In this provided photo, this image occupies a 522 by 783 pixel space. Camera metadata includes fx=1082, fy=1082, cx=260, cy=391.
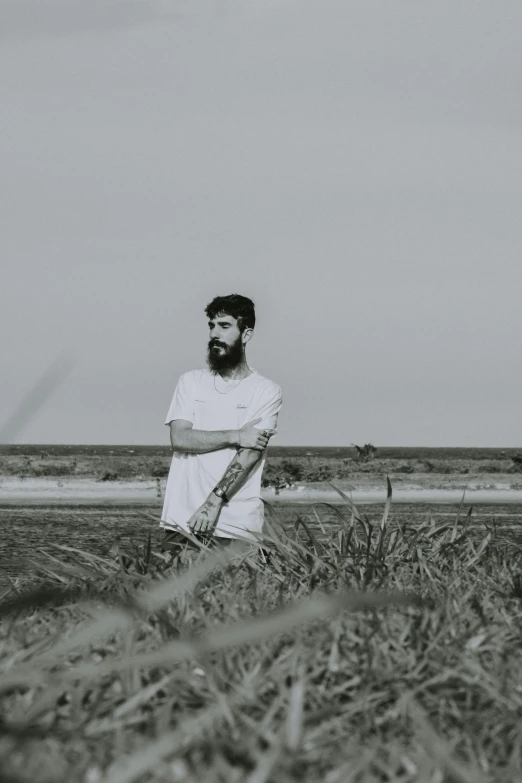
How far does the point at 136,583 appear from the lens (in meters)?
3.71

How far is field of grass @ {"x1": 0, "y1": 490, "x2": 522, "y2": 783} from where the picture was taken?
1.33 metres

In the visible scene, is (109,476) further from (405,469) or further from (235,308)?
(235,308)

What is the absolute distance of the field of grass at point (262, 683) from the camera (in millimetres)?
1334

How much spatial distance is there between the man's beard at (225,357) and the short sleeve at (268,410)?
0.71ft

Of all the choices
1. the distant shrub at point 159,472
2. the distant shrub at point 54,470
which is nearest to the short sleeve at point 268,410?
the distant shrub at point 159,472

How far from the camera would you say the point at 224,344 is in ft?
15.9

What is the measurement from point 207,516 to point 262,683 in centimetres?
245

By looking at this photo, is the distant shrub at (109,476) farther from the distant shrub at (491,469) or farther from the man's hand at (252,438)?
the man's hand at (252,438)

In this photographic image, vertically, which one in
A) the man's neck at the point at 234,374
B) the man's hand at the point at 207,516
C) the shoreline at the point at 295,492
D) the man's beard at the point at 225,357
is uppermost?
the man's beard at the point at 225,357

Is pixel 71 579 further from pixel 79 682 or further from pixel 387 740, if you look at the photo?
pixel 387 740

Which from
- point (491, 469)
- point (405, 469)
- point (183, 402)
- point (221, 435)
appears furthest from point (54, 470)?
point (221, 435)

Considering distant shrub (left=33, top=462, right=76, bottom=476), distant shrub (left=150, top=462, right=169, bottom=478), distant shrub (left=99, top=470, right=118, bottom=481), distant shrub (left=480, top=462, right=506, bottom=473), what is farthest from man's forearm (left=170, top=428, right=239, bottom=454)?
distant shrub (left=480, top=462, right=506, bottom=473)

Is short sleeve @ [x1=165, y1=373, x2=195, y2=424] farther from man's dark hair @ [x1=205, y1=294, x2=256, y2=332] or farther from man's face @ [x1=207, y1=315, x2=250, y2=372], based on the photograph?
man's dark hair @ [x1=205, y1=294, x2=256, y2=332]

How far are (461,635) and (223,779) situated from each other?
1.19m
